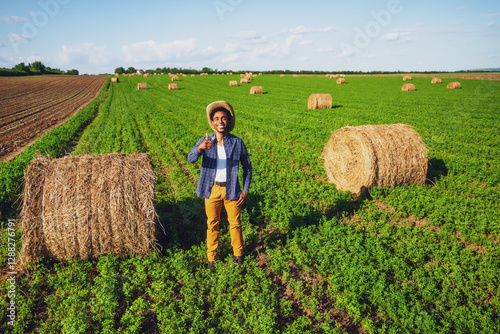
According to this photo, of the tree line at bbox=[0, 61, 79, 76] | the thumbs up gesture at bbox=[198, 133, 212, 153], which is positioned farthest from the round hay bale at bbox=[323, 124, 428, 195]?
the tree line at bbox=[0, 61, 79, 76]

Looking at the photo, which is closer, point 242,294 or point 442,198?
point 242,294

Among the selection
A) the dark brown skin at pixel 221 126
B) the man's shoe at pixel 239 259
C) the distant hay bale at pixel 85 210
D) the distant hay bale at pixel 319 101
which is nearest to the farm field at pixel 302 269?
the man's shoe at pixel 239 259

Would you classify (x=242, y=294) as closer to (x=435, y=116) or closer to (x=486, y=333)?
(x=486, y=333)

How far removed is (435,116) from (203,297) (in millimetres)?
20154

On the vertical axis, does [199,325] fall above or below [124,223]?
below

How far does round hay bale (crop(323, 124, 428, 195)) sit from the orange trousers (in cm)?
455

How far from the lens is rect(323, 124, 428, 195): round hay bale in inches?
323

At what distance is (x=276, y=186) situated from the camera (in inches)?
352

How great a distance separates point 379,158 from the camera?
818 cm

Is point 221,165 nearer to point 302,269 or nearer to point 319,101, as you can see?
point 302,269

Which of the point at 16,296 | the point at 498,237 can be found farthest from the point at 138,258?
the point at 498,237

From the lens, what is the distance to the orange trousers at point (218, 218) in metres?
5.13

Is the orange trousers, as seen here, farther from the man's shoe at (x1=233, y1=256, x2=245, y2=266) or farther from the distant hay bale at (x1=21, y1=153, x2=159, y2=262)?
the distant hay bale at (x1=21, y1=153, x2=159, y2=262)

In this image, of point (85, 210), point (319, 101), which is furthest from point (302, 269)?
→ point (319, 101)
